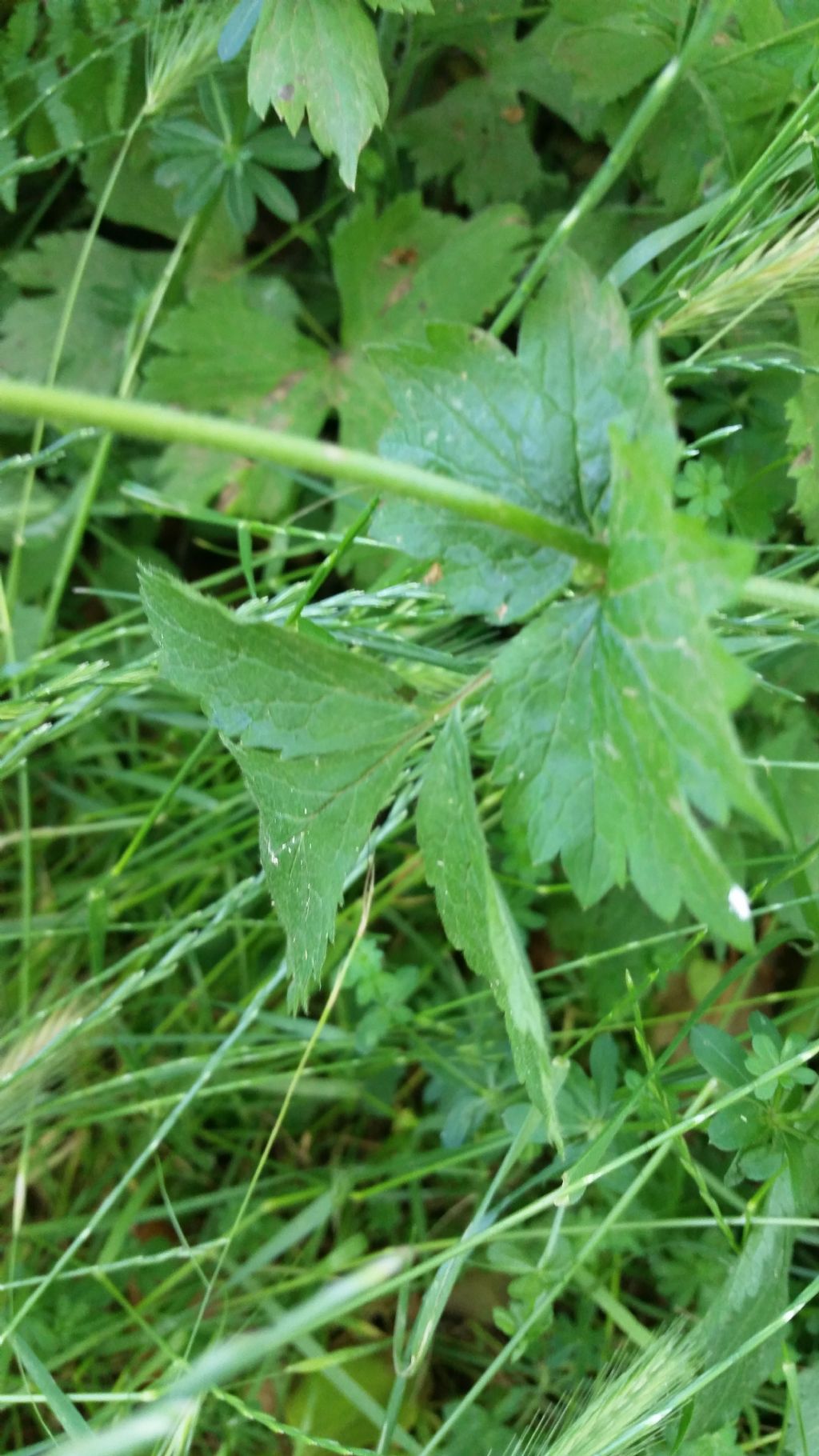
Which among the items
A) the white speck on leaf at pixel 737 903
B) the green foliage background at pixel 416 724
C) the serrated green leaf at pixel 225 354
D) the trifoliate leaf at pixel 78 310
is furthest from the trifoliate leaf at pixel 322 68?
the white speck on leaf at pixel 737 903

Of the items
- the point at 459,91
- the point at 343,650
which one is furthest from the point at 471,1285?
the point at 459,91

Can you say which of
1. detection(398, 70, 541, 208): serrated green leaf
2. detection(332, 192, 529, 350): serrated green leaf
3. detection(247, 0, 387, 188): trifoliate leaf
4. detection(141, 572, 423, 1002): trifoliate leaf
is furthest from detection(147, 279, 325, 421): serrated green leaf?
detection(141, 572, 423, 1002): trifoliate leaf

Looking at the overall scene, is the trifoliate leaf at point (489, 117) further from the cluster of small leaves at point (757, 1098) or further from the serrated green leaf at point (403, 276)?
the cluster of small leaves at point (757, 1098)

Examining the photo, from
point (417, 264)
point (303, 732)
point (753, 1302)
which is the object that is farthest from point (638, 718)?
point (417, 264)

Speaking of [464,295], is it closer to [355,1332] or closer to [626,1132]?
[626,1132]

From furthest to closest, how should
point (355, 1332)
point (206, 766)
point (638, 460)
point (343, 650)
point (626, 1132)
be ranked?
point (206, 766) → point (355, 1332) → point (626, 1132) → point (343, 650) → point (638, 460)

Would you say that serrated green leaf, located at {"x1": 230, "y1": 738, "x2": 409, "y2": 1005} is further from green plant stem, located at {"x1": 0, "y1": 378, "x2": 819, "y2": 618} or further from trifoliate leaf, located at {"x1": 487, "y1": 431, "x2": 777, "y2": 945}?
green plant stem, located at {"x1": 0, "y1": 378, "x2": 819, "y2": 618}

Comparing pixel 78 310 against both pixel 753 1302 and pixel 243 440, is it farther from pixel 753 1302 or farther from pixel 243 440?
pixel 753 1302
